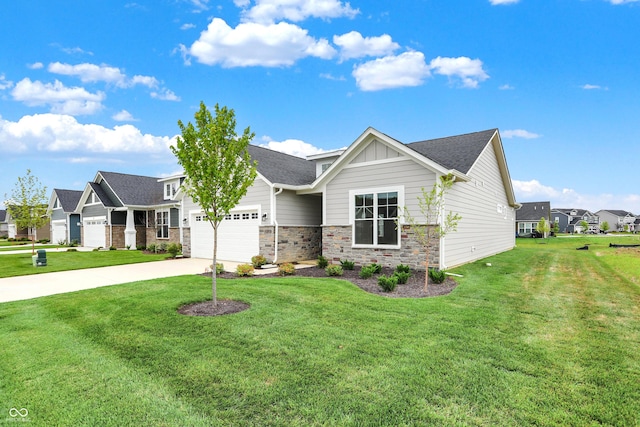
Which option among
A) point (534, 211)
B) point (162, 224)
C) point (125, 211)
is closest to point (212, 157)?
point (162, 224)

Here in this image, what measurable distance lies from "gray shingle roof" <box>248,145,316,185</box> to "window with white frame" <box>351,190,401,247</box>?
12.8ft

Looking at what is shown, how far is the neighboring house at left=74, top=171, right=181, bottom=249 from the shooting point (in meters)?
23.8

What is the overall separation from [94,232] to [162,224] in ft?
28.9

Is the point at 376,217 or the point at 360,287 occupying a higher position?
the point at 376,217

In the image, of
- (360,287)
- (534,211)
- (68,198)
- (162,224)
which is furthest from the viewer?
(534,211)

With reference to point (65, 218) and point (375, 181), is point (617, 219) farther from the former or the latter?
point (65, 218)

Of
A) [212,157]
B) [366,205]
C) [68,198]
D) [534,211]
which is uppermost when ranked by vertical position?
[68,198]

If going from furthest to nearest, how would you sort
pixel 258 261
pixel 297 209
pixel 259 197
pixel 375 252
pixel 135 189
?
1. pixel 135 189
2. pixel 297 209
3. pixel 259 197
4. pixel 258 261
5. pixel 375 252

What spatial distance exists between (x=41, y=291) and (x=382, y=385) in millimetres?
9702

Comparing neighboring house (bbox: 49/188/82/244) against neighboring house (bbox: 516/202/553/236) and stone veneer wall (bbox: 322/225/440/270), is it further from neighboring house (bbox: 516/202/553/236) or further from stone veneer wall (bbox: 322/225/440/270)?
neighboring house (bbox: 516/202/553/236)

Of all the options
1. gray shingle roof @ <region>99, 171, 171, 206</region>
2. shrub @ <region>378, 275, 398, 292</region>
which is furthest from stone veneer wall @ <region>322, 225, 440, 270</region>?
gray shingle roof @ <region>99, 171, 171, 206</region>

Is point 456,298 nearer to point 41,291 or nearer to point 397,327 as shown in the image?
point 397,327

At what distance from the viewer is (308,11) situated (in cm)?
1248

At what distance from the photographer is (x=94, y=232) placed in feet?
88.6
